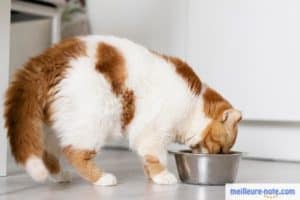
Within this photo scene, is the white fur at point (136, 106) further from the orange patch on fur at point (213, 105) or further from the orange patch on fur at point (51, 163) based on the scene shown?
the orange patch on fur at point (51, 163)

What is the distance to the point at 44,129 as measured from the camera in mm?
1554

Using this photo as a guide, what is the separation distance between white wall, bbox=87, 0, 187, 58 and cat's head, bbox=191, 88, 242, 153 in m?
0.91

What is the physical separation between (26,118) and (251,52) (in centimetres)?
124

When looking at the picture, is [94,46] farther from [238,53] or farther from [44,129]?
[238,53]

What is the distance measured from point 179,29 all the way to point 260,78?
20.5 inches

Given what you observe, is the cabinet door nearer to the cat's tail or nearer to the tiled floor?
the tiled floor

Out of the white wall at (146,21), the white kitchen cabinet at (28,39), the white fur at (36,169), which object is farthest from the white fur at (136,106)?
the white kitchen cabinet at (28,39)

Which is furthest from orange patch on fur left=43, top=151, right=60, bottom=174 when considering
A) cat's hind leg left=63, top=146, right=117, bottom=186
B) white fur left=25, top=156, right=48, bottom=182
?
white fur left=25, top=156, right=48, bottom=182

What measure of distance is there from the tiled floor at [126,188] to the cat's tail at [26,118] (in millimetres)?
108

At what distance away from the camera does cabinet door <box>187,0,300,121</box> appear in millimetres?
2229

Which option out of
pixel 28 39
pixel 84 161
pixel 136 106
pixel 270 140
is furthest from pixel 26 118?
pixel 28 39

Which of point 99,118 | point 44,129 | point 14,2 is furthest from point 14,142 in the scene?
point 14,2

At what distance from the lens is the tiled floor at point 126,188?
141cm

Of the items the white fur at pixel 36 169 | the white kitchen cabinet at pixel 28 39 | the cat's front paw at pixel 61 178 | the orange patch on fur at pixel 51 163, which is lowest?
the cat's front paw at pixel 61 178
